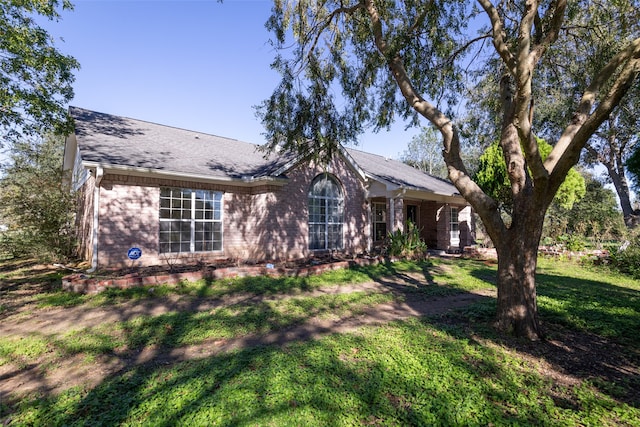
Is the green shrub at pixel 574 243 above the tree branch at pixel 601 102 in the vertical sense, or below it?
below

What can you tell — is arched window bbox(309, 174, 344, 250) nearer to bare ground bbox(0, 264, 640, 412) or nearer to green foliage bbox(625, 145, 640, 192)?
bare ground bbox(0, 264, 640, 412)

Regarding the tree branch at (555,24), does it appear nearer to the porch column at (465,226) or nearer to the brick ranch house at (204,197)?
the brick ranch house at (204,197)

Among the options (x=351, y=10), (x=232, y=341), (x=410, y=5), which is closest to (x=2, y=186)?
(x=232, y=341)

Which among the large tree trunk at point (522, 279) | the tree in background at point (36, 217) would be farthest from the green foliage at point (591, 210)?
the tree in background at point (36, 217)

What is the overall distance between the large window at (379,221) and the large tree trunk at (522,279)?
1198 centimetres

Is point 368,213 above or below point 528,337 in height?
above

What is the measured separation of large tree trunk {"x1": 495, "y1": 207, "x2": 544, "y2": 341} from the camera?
4883 millimetres

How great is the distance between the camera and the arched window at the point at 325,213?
1355 centimetres

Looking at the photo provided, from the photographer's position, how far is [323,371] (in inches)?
150

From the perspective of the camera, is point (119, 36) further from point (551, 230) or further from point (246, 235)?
point (551, 230)

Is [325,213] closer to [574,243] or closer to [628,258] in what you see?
[628,258]

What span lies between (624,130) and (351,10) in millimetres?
23492

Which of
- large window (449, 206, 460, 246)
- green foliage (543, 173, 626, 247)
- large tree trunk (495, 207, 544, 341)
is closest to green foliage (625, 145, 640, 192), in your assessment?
large tree trunk (495, 207, 544, 341)

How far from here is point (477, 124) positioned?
8633 millimetres
